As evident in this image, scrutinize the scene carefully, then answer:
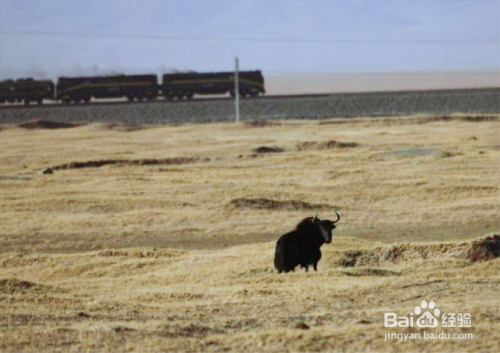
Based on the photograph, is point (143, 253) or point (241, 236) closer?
point (143, 253)

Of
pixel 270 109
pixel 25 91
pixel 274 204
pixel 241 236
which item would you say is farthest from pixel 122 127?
pixel 241 236

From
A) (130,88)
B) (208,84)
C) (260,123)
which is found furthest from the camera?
(208,84)

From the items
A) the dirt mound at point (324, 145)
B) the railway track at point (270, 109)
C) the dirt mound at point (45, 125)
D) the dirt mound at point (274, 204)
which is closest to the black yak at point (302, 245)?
the dirt mound at point (274, 204)

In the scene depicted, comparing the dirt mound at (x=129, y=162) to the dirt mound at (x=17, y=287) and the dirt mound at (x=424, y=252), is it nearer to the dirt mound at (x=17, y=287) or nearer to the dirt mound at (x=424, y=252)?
the dirt mound at (x=424, y=252)

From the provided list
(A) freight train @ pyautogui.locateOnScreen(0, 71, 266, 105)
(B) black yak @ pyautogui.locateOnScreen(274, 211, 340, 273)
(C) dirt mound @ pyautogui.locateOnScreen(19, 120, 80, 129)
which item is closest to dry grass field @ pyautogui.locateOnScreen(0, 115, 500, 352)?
(B) black yak @ pyautogui.locateOnScreen(274, 211, 340, 273)

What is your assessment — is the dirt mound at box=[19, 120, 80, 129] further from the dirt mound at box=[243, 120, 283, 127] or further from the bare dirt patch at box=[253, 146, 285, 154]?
the bare dirt patch at box=[253, 146, 285, 154]

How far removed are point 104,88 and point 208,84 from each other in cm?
740

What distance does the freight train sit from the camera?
8588 cm

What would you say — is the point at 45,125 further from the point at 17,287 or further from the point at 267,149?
the point at 17,287

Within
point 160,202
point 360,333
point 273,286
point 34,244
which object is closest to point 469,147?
point 160,202

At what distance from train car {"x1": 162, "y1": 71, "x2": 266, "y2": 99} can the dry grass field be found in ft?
89.9

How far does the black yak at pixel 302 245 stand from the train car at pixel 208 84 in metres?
67.4

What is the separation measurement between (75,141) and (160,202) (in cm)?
2382

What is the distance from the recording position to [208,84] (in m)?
87.8
